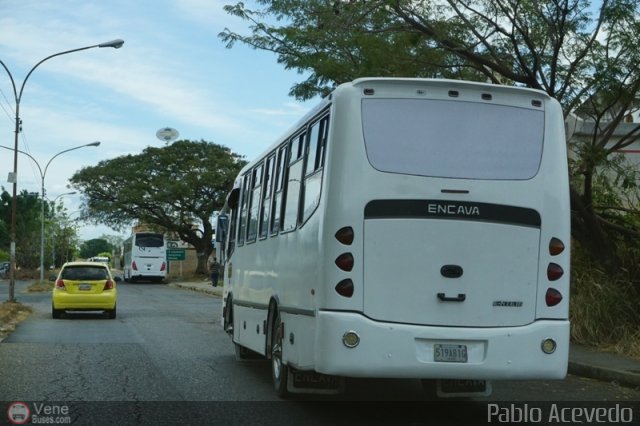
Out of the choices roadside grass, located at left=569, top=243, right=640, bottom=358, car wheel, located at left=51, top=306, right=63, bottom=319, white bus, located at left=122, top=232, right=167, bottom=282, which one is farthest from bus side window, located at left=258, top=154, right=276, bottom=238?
white bus, located at left=122, top=232, right=167, bottom=282

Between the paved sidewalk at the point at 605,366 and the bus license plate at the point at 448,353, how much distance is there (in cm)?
394

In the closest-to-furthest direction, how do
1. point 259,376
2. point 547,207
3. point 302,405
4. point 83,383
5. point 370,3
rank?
point 547,207 < point 302,405 < point 83,383 < point 259,376 < point 370,3

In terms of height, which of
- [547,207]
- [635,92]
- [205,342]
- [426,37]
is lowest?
[205,342]

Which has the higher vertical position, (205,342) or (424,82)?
(424,82)

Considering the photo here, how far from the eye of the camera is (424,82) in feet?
25.1

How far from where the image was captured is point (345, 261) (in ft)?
23.8

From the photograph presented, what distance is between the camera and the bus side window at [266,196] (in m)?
10.3

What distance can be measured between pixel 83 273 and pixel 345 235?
16.1 meters

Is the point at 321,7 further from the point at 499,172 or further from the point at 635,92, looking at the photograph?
the point at 499,172

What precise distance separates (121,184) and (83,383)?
54.7m

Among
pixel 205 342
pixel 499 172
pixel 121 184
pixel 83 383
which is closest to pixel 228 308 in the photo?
pixel 205 342

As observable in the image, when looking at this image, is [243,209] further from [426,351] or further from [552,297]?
[552,297]

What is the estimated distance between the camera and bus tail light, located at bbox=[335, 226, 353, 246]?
7271 mm

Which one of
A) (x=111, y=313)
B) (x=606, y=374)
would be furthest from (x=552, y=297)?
(x=111, y=313)
